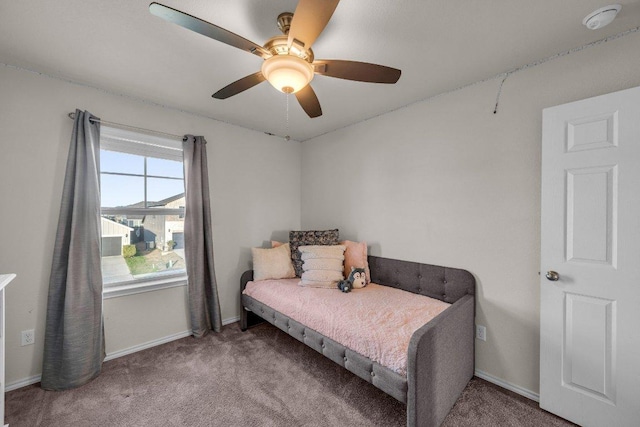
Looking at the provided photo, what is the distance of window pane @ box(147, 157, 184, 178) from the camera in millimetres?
2625

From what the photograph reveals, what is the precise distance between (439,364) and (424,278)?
→ 3.04ft

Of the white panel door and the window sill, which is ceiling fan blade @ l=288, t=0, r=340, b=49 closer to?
the white panel door

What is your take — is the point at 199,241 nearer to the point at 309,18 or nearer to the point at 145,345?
the point at 145,345

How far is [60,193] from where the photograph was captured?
2.07 metres

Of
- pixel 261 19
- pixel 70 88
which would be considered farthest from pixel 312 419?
pixel 70 88

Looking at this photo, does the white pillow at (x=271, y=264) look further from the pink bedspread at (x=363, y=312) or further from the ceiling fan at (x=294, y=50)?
the ceiling fan at (x=294, y=50)

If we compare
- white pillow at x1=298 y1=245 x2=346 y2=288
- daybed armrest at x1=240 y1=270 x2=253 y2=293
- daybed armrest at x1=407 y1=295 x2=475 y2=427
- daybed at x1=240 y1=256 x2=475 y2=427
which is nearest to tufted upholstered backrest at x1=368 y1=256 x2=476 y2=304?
daybed at x1=240 y1=256 x2=475 y2=427

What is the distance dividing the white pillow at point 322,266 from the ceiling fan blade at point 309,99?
139cm

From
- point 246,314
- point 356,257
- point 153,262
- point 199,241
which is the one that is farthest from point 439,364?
point 153,262

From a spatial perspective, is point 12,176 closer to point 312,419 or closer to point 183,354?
point 183,354

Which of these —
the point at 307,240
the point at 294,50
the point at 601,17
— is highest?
the point at 601,17

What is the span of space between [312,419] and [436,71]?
2.54 meters

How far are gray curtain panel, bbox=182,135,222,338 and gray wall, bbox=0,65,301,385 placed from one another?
0.16 meters

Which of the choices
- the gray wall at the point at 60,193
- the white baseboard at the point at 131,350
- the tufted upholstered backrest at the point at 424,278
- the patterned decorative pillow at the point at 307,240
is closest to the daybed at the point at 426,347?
the tufted upholstered backrest at the point at 424,278
